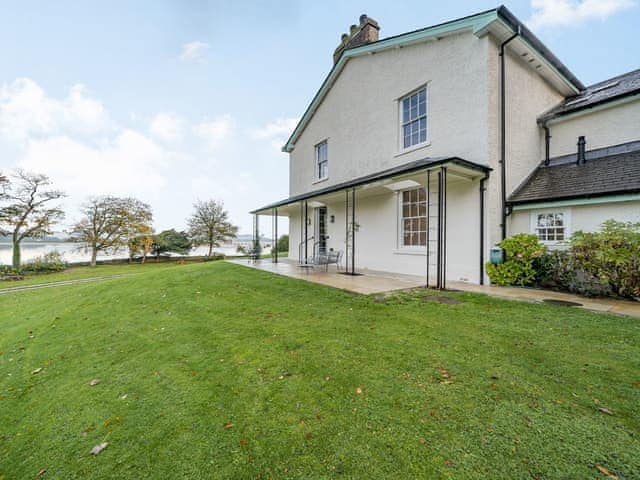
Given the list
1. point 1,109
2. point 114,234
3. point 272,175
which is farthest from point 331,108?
point 114,234

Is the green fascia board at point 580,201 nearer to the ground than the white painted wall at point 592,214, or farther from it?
farther from it

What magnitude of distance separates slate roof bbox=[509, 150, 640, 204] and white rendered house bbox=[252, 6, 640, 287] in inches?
1.0

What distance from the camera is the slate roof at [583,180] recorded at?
634 centimetres

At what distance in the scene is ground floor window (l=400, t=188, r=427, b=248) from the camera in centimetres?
900

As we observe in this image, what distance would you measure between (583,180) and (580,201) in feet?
3.13

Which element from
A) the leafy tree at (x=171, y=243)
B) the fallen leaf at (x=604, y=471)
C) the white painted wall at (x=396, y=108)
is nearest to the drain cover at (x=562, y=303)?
the white painted wall at (x=396, y=108)

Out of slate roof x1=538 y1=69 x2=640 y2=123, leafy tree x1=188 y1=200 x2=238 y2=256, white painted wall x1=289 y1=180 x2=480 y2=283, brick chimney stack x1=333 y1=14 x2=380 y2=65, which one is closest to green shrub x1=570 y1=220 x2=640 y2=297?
white painted wall x1=289 y1=180 x2=480 y2=283

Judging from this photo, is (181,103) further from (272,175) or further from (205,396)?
(205,396)

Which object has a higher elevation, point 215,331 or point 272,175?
point 272,175

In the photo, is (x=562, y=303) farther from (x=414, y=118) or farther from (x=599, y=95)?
(x=599, y=95)

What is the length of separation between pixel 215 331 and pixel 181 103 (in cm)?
1832

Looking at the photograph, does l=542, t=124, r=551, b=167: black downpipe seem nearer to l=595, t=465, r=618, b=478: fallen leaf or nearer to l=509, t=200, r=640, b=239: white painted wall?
l=509, t=200, r=640, b=239: white painted wall

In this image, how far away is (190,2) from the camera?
13.1m

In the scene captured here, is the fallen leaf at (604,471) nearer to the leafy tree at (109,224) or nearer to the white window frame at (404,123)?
the white window frame at (404,123)
